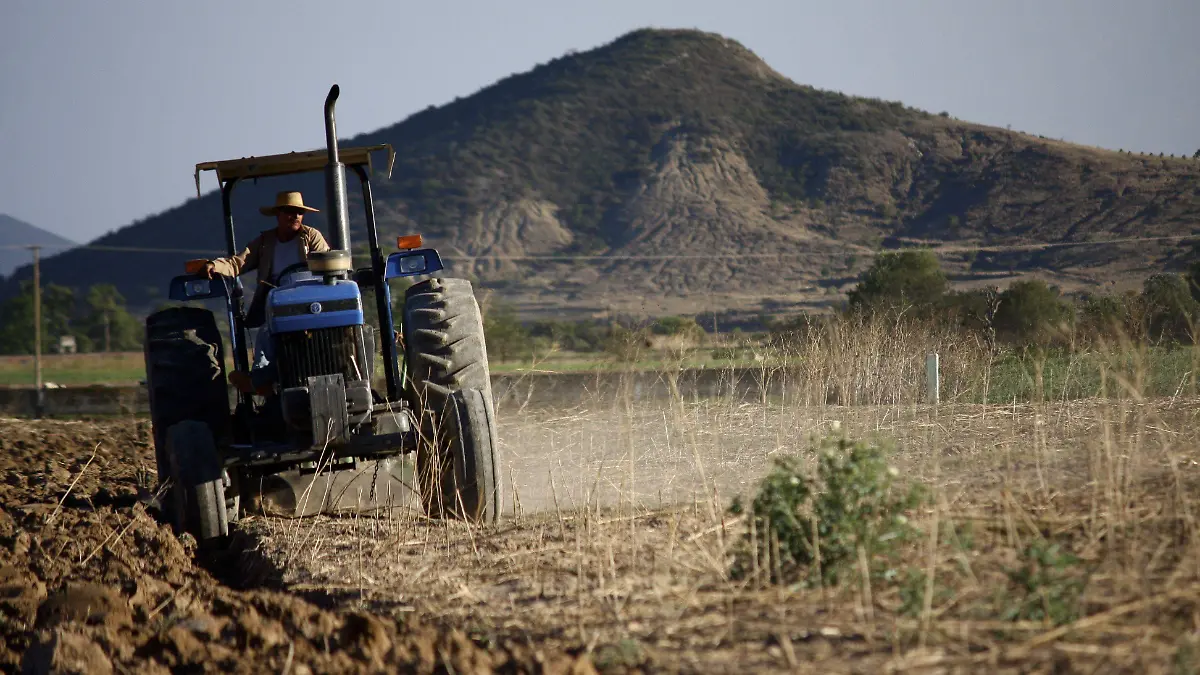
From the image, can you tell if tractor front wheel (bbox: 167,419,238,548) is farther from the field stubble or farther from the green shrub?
the green shrub

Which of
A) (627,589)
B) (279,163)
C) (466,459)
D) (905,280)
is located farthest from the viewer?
(905,280)

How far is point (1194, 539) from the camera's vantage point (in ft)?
15.3

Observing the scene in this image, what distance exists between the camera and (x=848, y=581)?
476cm

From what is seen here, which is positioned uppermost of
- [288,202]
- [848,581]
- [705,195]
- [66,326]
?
[705,195]

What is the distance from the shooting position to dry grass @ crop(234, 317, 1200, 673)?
4.06 meters

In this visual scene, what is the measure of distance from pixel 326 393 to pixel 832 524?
3.14 meters

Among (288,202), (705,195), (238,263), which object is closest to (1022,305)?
(288,202)

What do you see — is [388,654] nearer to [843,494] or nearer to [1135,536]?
[843,494]

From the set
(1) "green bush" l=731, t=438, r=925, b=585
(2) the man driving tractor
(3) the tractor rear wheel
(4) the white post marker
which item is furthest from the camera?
(4) the white post marker

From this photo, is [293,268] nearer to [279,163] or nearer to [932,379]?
[279,163]

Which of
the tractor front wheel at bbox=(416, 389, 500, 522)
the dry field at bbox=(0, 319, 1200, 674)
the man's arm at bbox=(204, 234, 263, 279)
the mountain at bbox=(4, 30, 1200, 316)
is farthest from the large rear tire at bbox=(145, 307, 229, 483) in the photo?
the mountain at bbox=(4, 30, 1200, 316)

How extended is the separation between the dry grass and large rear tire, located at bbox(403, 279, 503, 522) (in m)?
0.18

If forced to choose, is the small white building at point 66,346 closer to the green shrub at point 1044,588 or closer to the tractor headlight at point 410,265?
the tractor headlight at point 410,265

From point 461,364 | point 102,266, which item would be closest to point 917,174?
point 102,266
